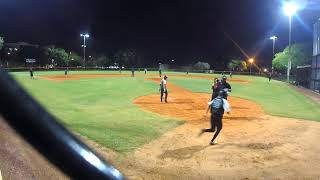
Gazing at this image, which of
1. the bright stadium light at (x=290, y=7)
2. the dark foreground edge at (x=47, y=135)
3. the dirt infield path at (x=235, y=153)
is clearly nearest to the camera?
the dark foreground edge at (x=47, y=135)

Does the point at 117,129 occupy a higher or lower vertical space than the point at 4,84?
lower

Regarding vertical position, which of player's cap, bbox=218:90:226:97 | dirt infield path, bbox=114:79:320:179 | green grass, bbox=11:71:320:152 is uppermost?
player's cap, bbox=218:90:226:97

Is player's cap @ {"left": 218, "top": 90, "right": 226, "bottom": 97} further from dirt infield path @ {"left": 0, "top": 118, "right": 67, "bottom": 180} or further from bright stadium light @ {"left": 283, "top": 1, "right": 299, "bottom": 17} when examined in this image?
bright stadium light @ {"left": 283, "top": 1, "right": 299, "bottom": 17}

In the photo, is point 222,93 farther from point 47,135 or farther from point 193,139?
point 47,135

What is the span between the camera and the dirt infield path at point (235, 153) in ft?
38.0

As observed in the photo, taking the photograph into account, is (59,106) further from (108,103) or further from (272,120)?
(272,120)

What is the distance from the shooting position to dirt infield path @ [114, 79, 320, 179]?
11586 mm

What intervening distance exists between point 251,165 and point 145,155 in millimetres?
3151

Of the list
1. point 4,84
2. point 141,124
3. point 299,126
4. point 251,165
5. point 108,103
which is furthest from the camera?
point 108,103

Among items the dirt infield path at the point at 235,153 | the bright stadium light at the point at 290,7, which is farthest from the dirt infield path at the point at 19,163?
the bright stadium light at the point at 290,7

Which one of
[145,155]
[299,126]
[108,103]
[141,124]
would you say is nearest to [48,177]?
[145,155]

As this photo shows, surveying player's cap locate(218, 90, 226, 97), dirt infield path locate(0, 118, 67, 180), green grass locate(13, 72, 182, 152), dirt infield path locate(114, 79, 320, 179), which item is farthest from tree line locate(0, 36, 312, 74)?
dirt infield path locate(0, 118, 67, 180)

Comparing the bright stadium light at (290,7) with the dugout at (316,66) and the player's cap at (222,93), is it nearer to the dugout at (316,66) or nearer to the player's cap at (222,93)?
A: the dugout at (316,66)

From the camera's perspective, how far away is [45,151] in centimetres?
96
